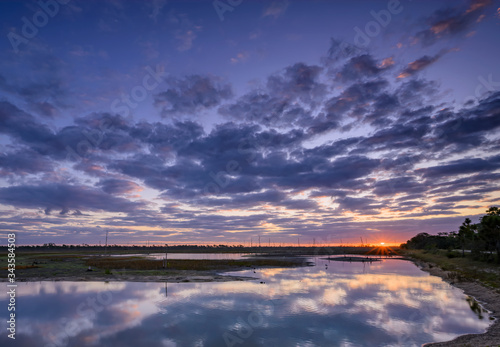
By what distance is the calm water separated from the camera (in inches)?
941

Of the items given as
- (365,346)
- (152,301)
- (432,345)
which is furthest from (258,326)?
(152,301)

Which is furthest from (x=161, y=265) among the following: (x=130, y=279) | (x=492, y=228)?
(x=492, y=228)

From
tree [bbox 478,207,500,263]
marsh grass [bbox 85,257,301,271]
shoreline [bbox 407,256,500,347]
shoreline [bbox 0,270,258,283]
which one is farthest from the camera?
marsh grass [bbox 85,257,301,271]

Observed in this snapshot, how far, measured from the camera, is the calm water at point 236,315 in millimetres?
23891

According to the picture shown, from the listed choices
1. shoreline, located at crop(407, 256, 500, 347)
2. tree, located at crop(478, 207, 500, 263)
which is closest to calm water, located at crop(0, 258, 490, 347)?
shoreline, located at crop(407, 256, 500, 347)

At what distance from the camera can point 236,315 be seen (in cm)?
3084

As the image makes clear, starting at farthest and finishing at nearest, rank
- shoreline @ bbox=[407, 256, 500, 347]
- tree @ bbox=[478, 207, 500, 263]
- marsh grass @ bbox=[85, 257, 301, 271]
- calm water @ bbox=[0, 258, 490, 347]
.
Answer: marsh grass @ bbox=[85, 257, 301, 271]
tree @ bbox=[478, 207, 500, 263]
calm water @ bbox=[0, 258, 490, 347]
shoreline @ bbox=[407, 256, 500, 347]

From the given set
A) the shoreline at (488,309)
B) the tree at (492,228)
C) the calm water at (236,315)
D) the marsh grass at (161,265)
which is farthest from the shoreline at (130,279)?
the tree at (492,228)

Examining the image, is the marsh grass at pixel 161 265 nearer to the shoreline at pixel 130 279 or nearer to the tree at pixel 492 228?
the shoreline at pixel 130 279

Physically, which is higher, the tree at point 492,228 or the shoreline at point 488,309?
the tree at point 492,228

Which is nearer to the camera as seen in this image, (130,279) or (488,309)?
(488,309)

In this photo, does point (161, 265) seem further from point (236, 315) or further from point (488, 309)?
point (488, 309)

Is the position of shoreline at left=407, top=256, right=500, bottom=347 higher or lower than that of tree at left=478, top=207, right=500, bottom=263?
lower

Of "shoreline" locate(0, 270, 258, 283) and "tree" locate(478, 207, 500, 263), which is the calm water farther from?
"tree" locate(478, 207, 500, 263)
